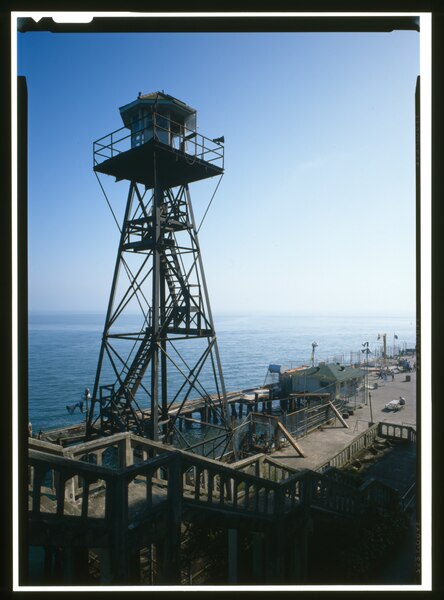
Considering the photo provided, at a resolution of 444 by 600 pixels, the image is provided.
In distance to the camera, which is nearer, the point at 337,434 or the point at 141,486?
the point at 141,486

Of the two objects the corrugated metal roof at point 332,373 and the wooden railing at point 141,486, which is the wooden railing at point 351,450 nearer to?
the wooden railing at point 141,486

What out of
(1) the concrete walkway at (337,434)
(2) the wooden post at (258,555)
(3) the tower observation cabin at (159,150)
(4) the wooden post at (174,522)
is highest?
(3) the tower observation cabin at (159,150)

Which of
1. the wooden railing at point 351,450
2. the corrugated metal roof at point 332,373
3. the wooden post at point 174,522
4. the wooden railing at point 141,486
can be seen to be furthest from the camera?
the corrugated metal roof at point 332,373

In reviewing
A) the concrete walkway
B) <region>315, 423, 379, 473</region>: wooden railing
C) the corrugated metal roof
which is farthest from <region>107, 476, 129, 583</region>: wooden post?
the corrugated metal roof

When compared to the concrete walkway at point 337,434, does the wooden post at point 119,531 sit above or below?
above

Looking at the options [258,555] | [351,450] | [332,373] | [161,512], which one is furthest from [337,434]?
[161,512]

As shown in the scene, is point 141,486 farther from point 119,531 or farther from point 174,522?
point 119,531

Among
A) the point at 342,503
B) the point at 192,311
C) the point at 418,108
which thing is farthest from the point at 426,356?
the point at 192,311

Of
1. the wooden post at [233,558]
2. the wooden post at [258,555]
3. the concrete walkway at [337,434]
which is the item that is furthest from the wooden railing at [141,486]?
the concrete walkway at [337,434]

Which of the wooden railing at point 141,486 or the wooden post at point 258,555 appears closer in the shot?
the wooden railing at point 141,486

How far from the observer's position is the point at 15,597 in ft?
7.85

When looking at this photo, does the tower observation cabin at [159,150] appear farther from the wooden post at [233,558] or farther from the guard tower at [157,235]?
the wooden post at [233,558]

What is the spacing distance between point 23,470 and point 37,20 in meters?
3.28

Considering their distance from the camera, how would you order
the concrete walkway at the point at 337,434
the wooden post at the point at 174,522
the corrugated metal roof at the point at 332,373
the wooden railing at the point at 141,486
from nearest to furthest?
the wooden railing at the point at 141,486 < the wooden post at the point at 174,522 < the concrete walkway at the point at 337,434 < the corrugated metal roof at the point at 332,373
